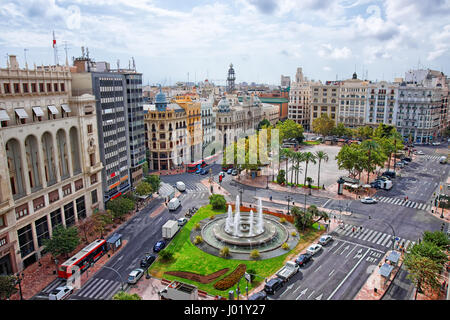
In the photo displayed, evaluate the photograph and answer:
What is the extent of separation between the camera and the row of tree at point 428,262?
48938 millimetres

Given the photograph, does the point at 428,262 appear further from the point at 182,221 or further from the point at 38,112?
the point at 38,112

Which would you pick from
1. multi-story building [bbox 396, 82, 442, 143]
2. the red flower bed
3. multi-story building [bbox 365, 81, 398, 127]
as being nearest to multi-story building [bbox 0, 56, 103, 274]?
the red flower bed

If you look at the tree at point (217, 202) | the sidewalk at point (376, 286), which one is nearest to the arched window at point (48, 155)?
the tree at point (217, 202)

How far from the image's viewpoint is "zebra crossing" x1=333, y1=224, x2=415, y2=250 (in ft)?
226

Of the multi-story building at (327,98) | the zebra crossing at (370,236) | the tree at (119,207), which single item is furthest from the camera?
the multi-story building at (327,98)

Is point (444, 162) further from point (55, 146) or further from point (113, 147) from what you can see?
point (55, 146)

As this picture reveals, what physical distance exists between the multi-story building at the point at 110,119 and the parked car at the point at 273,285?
161 ft

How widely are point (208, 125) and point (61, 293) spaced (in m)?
106

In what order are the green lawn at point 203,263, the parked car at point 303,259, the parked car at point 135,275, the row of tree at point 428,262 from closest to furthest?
the row of tree at point 428,262 → the parked car at point 135,275 → the green lawn at point 203,263 → the parked car at point 303,259

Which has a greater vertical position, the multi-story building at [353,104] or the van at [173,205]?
the multi-story building at [353,104]

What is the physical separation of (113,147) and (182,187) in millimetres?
24279

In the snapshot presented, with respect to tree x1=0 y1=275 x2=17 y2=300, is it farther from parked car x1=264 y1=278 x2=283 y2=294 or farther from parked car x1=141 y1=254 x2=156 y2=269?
parked car x1=264 y1=278 x2=283 y2=294

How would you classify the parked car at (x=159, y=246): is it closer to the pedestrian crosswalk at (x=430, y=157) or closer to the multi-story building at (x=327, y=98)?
the pedestrian crosswalk at (x=430, y=157)

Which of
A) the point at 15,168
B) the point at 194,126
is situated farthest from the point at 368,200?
the point at 15,168
